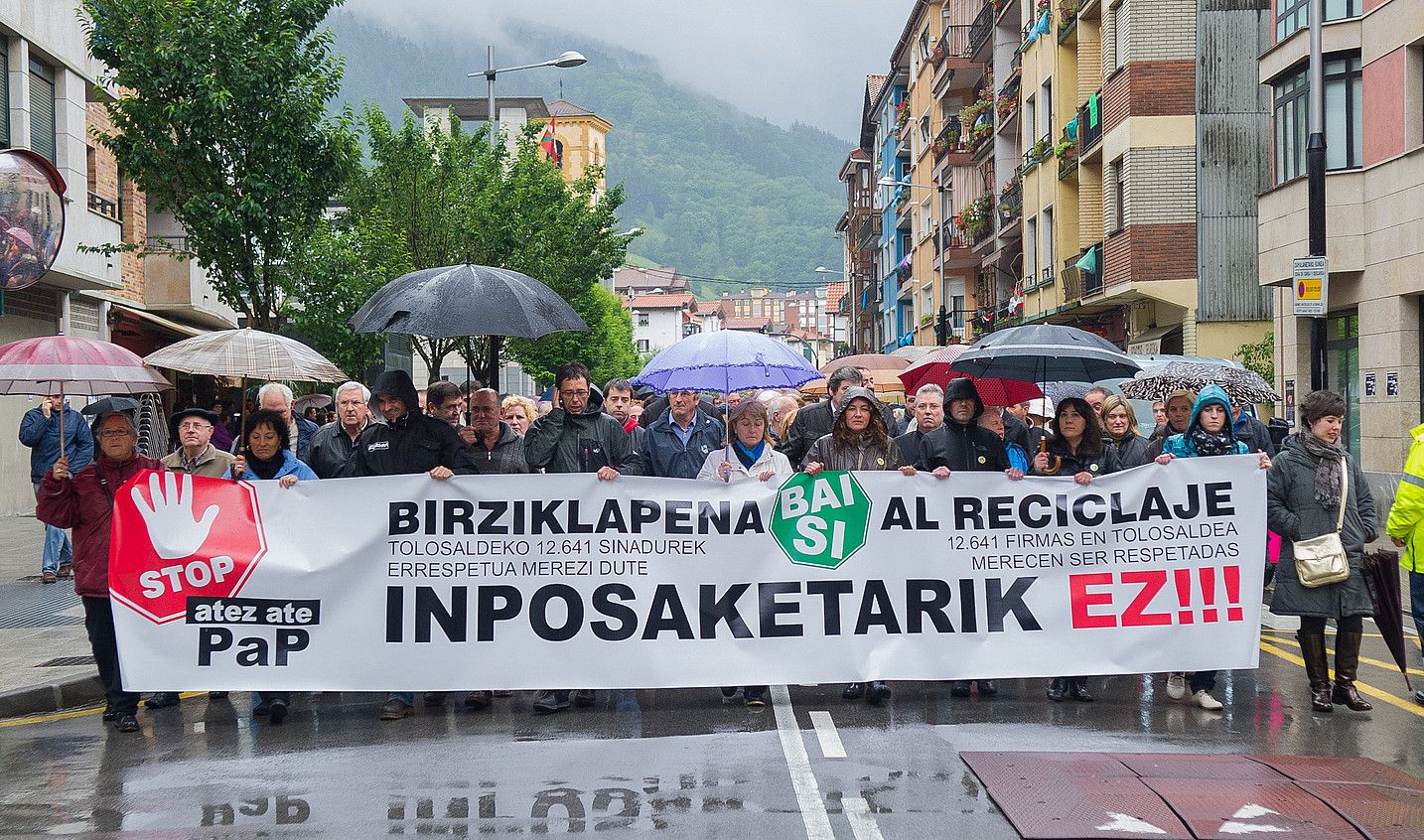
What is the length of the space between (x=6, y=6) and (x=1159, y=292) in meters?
21.3

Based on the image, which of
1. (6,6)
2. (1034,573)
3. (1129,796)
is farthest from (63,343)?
(6,6)

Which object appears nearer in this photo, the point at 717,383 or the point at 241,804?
the point at 241,804

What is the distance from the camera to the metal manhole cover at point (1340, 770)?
7.05 meters

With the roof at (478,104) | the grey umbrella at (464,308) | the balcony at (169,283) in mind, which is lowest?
the grey umbrella at (464,308)

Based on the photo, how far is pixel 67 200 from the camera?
22500mm

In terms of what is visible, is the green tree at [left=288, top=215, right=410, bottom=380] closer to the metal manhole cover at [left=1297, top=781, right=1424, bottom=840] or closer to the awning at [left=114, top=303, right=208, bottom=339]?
the awning at [left=114, top=303, right=208, bottom=339]

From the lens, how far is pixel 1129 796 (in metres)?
6.70

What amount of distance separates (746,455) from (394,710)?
2749 millimetres

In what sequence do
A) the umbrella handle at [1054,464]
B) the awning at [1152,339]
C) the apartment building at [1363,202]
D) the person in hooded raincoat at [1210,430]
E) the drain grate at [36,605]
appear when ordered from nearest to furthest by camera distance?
the umbrella handle at [1054,464]
the person in hooded raincoat at [1210,430]
the drain grate at [36,605]
the apartment building at [1363,202]
the awning at [1152,339]

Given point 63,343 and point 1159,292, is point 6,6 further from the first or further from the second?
point 1159,292

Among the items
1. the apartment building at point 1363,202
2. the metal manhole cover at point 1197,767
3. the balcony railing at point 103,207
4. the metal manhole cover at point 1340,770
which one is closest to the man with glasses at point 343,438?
the metal manhole cover at point 1197,767

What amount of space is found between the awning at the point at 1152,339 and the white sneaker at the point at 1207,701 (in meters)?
23.8

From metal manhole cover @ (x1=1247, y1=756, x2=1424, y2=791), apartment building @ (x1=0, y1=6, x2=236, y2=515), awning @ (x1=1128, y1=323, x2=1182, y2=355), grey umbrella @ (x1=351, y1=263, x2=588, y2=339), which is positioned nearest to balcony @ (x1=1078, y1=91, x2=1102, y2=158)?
awning @ (x1=1128, y1=323, x2=1182, y2=355)

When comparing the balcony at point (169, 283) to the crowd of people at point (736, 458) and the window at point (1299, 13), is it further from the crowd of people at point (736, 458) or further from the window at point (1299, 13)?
the crowd of people at point (736, 458)
